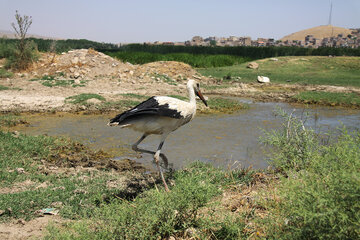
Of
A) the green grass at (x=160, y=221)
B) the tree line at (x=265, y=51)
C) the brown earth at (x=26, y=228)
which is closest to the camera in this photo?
the green grass at (x=160, y=221)

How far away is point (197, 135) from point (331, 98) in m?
8.57

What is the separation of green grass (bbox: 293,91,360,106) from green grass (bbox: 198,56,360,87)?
3744 mm

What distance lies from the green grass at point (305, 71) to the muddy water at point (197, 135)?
29.4 feet

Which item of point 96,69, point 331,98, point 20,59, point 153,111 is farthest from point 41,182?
point 20,59

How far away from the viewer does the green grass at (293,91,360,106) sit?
14446 mm

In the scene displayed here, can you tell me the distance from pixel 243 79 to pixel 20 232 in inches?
757

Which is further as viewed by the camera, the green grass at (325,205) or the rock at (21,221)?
the rock at (21,221)

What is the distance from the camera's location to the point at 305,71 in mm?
25625

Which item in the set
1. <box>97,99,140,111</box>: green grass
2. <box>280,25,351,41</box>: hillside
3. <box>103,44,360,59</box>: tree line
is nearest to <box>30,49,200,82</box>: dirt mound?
<box>97,99,140,111</box>: green grass

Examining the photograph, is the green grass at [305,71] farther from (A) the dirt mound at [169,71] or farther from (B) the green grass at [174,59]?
(B) the green grass at [174,59]

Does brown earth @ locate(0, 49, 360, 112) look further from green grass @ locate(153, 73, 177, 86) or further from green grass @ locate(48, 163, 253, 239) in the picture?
green grass @ locate(48, 163, 253, 239)

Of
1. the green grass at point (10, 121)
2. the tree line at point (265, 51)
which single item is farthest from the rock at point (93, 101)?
the tree line at point (265, 51)

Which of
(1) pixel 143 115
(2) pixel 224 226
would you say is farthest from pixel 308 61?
(2) pixel 224 226

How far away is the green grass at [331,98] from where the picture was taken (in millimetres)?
14446
